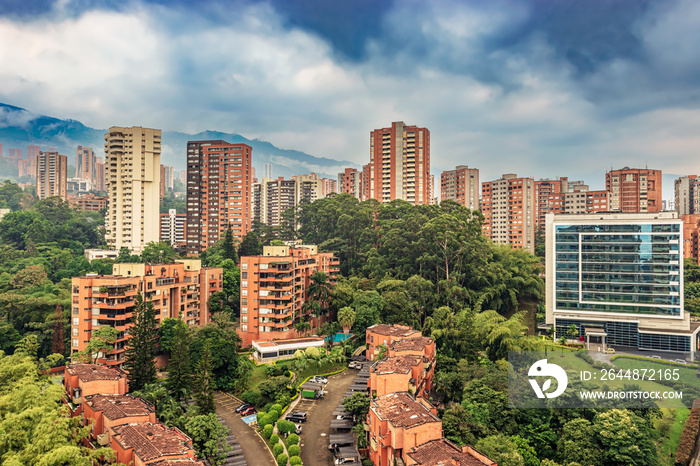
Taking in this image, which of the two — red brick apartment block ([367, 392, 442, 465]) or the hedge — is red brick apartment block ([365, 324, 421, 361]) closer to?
red brick apartment block ([367, 392, 442, 465])

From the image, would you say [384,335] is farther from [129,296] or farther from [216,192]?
[216,192]

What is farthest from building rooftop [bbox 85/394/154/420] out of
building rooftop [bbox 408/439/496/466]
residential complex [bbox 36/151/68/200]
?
residential complex [bbox 36/151/68/200]

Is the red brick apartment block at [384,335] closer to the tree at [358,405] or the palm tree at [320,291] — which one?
the tree at [358,405]

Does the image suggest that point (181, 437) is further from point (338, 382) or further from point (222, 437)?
point (338, 382)

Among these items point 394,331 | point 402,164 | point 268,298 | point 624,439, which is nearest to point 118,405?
point 268,298

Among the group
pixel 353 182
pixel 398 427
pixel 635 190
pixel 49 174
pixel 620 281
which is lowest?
pixel 398 427

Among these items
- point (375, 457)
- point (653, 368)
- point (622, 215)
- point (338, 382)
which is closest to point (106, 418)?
point (375, 457)
